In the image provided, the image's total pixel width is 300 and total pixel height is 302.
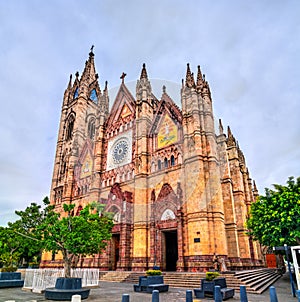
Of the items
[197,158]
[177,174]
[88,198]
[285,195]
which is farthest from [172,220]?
[88,198]

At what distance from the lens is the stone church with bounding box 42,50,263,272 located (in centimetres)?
2192

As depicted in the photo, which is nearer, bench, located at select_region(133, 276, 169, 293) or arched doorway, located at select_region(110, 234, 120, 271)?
bench, located at select_region(133, 276, 169, 293)

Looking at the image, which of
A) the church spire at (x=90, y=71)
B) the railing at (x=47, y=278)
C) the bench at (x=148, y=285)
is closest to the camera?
the bench at (x=148, y=285)

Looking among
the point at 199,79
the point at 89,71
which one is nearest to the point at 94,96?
the point at 89,71

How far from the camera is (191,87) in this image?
27.5 m

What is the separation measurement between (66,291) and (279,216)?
43.4ft

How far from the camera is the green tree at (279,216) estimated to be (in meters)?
15.4

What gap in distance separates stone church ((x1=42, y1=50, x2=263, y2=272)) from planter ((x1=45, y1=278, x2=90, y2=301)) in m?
11.1

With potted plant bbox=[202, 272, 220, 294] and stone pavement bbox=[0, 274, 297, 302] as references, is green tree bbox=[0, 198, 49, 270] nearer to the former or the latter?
stone pavement bbox=[0, 274, 297, 302]

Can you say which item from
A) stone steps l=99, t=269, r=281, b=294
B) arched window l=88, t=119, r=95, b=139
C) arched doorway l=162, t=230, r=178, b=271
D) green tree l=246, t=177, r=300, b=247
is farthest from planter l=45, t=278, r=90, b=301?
arched window l=88, t=119, r=95, b=139

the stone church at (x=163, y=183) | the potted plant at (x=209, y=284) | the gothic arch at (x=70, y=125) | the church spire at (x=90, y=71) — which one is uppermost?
the church spire at (x=90, y=71)

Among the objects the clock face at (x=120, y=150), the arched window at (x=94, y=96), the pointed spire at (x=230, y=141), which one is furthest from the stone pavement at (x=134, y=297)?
the arched window at (x=94, y=96)

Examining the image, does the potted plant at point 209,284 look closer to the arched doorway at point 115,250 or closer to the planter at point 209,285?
the planter at point 209,285

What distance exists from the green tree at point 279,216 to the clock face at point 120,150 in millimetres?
17443
